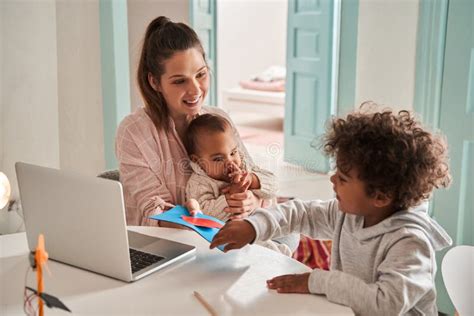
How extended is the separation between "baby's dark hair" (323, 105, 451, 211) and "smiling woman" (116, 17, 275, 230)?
0.66 meters

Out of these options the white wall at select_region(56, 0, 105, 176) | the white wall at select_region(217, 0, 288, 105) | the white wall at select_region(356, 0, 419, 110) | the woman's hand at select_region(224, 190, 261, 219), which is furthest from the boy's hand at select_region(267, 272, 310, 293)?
the white wall at select_region(217, 0, 288, 105)

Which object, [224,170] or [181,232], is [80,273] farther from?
[224,170]

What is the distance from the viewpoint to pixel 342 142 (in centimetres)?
135

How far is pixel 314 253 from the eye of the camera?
9.68ft

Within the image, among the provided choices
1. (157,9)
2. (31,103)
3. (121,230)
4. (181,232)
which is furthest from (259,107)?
(121,230)

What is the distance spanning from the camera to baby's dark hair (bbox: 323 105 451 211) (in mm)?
1304

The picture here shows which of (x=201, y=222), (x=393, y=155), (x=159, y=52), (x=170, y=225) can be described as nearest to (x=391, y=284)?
(x=393, y=155)

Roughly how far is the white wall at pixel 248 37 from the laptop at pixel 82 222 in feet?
19.8

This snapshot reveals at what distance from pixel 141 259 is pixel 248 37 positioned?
640 centimetres

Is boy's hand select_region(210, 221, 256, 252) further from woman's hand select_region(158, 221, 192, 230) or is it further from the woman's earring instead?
the woman's earring

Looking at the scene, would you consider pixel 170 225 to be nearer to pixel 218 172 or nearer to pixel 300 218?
pixel 218 172

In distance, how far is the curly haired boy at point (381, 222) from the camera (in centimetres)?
121

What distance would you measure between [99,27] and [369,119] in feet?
7.27

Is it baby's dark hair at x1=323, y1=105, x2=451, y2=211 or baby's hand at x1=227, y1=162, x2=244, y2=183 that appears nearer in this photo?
baby's dark hair at x1=323, y1=105, x2=451, y2=211
